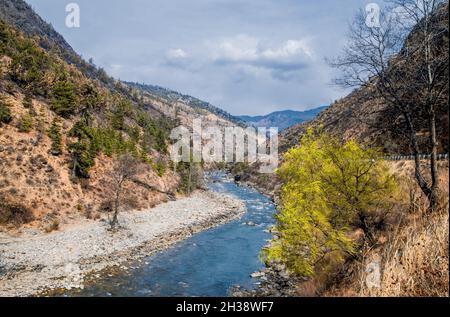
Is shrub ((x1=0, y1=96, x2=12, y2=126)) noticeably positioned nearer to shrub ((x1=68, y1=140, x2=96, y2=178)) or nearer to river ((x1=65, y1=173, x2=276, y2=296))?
shrub ((x1=68, y1=140, x2=96, y2=178))

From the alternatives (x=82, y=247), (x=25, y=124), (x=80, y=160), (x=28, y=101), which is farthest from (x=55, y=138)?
(x=82, y=247)

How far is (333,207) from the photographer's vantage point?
15.6 meters

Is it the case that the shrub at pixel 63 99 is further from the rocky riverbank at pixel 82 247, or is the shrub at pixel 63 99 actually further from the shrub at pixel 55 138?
the rocky riverbank at pixel 82 247

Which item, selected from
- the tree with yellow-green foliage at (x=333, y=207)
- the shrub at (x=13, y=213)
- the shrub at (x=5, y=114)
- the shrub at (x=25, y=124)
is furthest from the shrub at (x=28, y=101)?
the tree with yellow-green foliage at (x=333, y=207)

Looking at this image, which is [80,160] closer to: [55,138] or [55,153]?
[55,153]

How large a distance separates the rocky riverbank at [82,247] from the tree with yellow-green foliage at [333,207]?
1387 centimetres

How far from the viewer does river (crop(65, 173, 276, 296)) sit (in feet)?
70.6

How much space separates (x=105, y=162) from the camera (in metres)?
48.9

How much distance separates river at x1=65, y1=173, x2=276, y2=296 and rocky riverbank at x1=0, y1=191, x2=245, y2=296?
5.01 ft

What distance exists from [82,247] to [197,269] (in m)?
9.88

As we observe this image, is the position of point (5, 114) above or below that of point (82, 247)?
above

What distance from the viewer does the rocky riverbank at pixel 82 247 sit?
22.3 m

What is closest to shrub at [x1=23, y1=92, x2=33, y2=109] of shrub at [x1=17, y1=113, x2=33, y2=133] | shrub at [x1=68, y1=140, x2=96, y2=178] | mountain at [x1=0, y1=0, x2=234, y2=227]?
mountain at [x1=0, y1=0, x2=234, y2=227]
